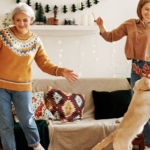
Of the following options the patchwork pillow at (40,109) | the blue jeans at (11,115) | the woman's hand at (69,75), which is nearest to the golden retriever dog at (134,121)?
the woman's hand at (69,75)

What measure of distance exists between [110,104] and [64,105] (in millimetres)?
578

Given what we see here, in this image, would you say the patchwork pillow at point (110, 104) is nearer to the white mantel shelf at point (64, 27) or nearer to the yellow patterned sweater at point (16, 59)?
the white mantel shelf at point (64, 27)

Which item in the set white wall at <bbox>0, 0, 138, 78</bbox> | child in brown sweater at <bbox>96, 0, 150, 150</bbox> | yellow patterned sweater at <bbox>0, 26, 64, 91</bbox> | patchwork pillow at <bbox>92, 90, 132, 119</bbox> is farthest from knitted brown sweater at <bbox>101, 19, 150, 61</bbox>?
white wall at <bbox>0, 0, 138, 78</bbox>

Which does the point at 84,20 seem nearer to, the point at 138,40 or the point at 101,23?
the point at 101,23

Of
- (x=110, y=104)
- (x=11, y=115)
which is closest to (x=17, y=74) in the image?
(x=11, y=115)

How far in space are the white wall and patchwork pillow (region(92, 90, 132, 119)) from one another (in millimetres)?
588

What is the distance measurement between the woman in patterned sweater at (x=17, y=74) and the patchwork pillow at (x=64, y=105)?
76 cm

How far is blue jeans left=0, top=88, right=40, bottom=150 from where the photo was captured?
1708 mm

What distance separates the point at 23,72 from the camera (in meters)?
1.75

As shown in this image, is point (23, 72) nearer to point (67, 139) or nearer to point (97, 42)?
→ point (67, 139)

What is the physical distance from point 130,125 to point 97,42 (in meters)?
2.07

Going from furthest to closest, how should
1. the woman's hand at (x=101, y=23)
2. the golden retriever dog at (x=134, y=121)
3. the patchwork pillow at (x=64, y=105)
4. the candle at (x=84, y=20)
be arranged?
1. the candle at (x=84, y=20)
2. the patchwork pillow at (x=64, y=105)
3. the woman's hand at (x=101, y=23)
4. the golden retriever dog at (x=134, y=121)

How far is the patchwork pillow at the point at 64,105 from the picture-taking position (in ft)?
8.45

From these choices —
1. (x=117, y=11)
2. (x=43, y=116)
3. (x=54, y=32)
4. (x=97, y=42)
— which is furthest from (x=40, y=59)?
(x=117, y=11)
